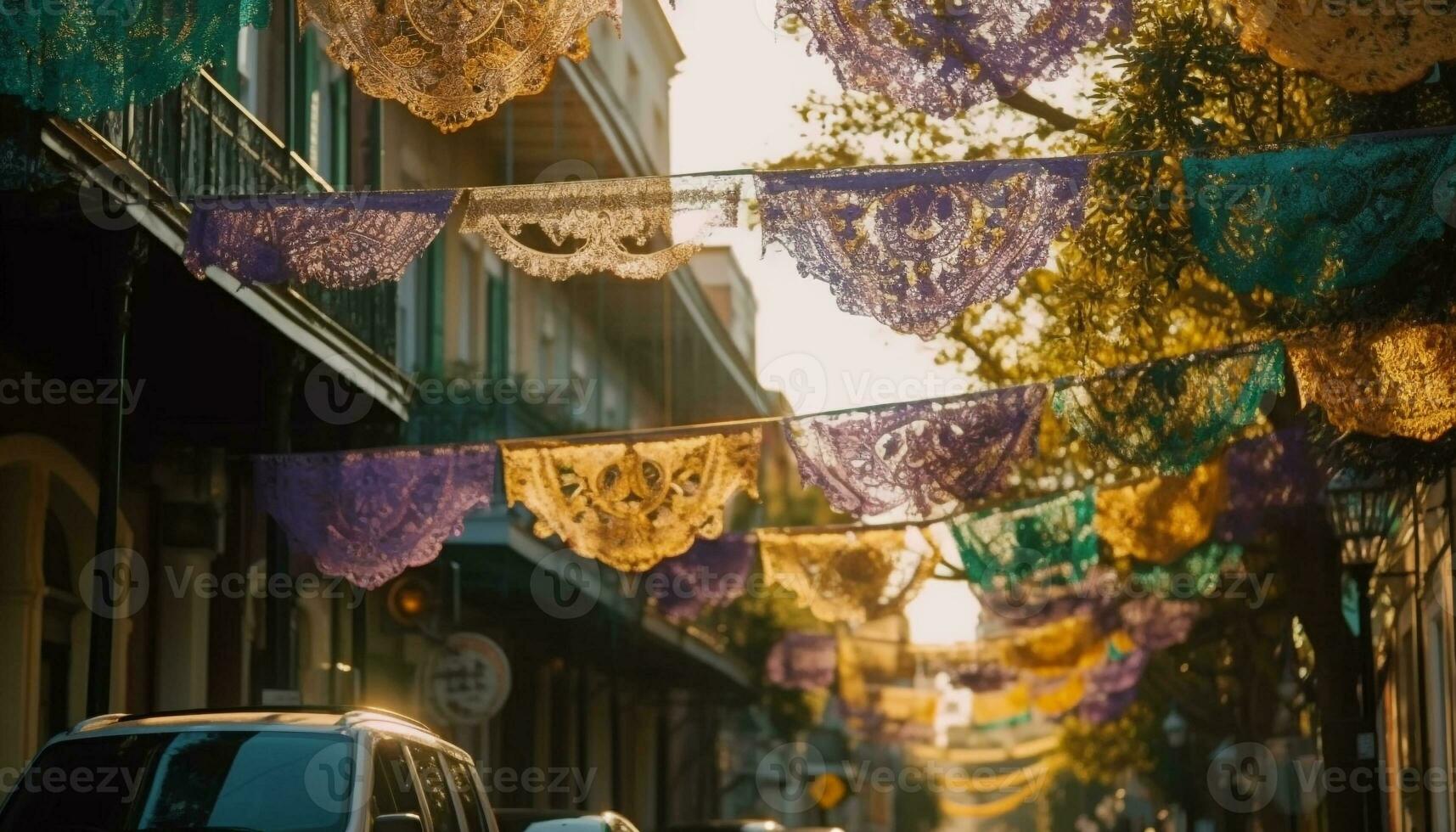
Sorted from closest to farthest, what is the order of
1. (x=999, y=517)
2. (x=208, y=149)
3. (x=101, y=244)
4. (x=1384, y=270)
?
(x=1384, y=270), (x=101, y=244), (x=208, y=149), (x=999, y=517)

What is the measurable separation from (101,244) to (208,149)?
1565mm

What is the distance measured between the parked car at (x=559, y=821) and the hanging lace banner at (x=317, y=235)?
3105 mm

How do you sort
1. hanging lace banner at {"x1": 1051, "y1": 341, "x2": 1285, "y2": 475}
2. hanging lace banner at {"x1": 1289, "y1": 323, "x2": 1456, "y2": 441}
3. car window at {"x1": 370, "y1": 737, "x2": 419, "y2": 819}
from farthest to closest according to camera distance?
1. hanging lace banner at {"x1": 1051, "y1": 341, "x2": 1285, "y2": 475}
2. hanging lace banner at {"x1": 1289, "y1": 323, "x2": 1456, "y2": 441}
3. car window at {"x1": 370, "y1": 737, "x2": 419, "y2": 819}

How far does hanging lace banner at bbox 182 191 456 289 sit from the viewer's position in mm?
10281

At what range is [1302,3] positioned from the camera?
8914mm

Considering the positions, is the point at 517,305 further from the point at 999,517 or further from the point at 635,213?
the point at 635,213

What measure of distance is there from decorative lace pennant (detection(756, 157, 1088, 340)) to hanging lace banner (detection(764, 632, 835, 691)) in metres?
26.0

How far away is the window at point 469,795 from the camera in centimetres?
988

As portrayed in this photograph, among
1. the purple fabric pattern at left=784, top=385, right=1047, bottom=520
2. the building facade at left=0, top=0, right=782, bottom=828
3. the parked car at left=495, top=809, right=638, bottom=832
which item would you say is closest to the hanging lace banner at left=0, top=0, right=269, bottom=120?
the building facade at left=0, top=0, right=782, bottom=828

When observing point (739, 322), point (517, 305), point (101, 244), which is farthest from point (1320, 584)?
point (739, 322)

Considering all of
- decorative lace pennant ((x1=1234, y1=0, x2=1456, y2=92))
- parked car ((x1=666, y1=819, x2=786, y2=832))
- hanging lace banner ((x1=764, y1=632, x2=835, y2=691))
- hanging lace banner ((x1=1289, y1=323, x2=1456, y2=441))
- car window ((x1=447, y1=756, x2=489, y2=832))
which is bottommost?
parked car ((x1=666, y1=819, x2=786, y2=832))

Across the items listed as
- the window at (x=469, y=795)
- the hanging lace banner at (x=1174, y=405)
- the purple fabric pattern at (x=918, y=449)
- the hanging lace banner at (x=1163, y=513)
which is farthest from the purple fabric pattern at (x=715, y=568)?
the window at (x=469, y=795)

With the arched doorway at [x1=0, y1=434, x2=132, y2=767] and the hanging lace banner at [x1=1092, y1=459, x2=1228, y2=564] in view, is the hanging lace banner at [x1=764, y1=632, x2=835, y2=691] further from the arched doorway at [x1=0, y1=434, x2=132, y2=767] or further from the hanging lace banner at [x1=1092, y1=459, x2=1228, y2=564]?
the arched doorway at [x1=0, y1=434, x2=132, y2=767]

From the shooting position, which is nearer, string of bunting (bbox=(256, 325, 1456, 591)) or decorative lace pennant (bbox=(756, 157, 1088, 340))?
decorative lace pennant (bbox=(756, 157, 1088, 340))
